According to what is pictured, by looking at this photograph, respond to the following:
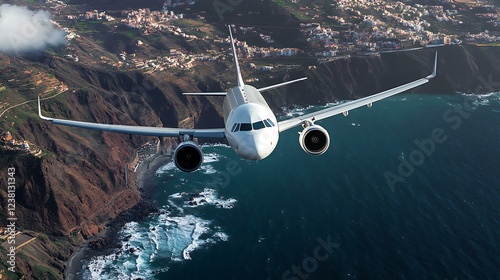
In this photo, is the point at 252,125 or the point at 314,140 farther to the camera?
the point at 314,140

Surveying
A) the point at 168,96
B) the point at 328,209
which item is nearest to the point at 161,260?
the point at 328,209

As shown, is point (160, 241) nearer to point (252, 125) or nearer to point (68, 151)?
point (68, 151)

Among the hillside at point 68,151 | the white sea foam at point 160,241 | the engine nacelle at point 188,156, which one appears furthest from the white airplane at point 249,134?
the white sea foam at point 160,241

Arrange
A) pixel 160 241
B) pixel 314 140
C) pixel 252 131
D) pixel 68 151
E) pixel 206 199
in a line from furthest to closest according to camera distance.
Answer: pixel 68 151 → pixel 206 199 → pixel 160 241 → pixel 314 140 → pixel 252 131

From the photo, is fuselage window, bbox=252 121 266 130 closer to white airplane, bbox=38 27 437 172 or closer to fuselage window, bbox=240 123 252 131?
white airplane, bbox=38 27 437 172

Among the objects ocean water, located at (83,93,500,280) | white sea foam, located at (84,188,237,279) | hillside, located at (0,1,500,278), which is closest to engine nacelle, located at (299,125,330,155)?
hillside, located at (0,1,500,278)

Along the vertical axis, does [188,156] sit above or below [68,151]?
below

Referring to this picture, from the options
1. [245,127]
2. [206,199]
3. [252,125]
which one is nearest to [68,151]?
[206,199]
